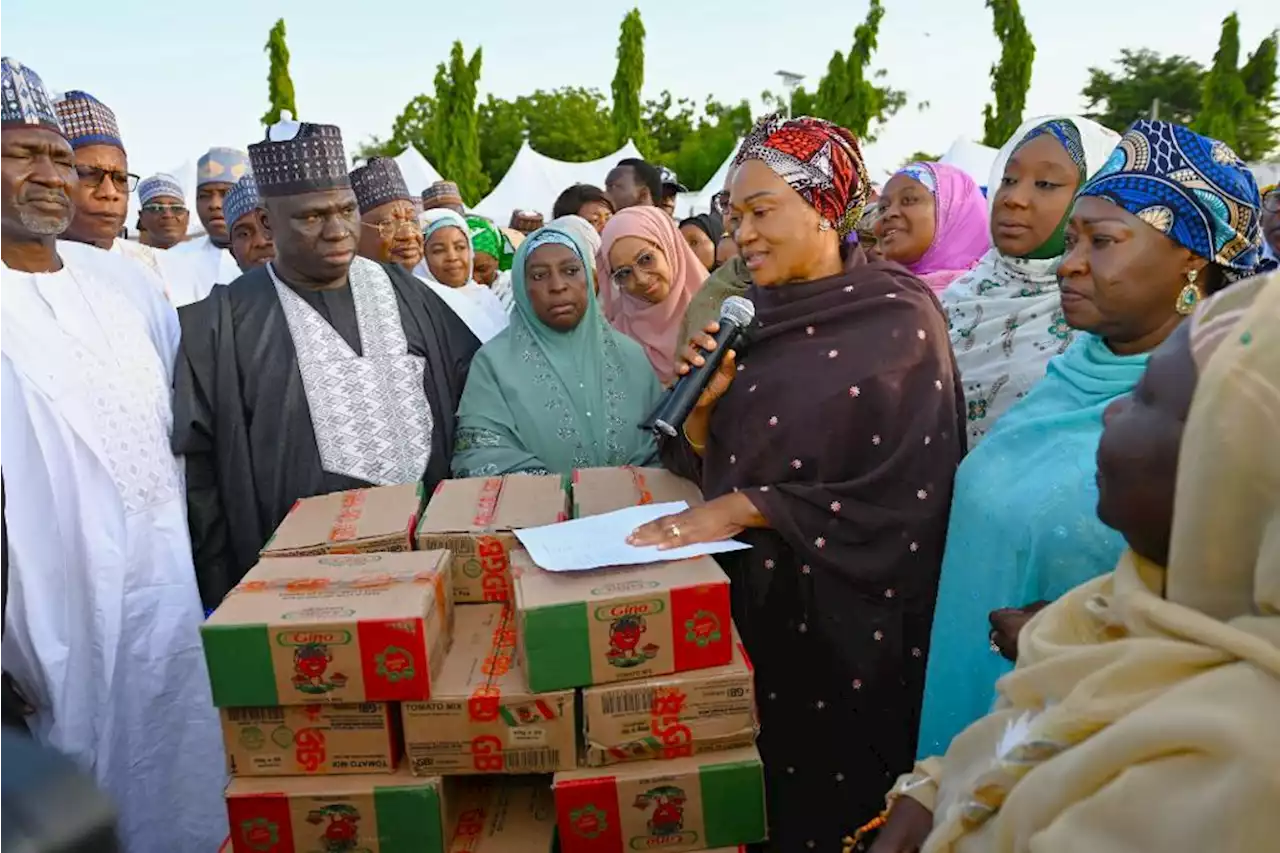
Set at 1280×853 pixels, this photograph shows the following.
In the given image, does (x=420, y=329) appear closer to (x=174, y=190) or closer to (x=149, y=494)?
(x=149, y=494)

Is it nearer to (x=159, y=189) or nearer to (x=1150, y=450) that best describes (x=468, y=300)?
(x=1150, y=450)

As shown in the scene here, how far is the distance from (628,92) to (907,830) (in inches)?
1110

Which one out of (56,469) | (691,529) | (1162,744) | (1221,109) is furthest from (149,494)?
(1221,109)

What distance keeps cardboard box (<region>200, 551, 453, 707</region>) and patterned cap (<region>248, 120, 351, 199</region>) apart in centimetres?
147

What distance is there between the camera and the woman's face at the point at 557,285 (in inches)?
119

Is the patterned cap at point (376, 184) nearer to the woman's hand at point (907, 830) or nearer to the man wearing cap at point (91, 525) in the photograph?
the man wearing cap at point (91, 525)

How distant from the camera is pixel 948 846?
3.70ft

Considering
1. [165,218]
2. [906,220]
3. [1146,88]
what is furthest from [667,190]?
[1146,88]

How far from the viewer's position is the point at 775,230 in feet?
7.23

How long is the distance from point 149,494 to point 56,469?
24 cm

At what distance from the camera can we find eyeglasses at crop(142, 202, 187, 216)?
6.13 metres

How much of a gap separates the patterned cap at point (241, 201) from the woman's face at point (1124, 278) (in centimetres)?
410

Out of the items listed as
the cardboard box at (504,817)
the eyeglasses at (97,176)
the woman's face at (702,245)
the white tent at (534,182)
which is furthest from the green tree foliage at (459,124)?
the cardboard box at (504,817)

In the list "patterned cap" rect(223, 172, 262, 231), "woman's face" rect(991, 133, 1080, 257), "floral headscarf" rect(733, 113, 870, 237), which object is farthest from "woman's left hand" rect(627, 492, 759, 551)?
"patterned cap" rect(223, 172, 262, 231)
